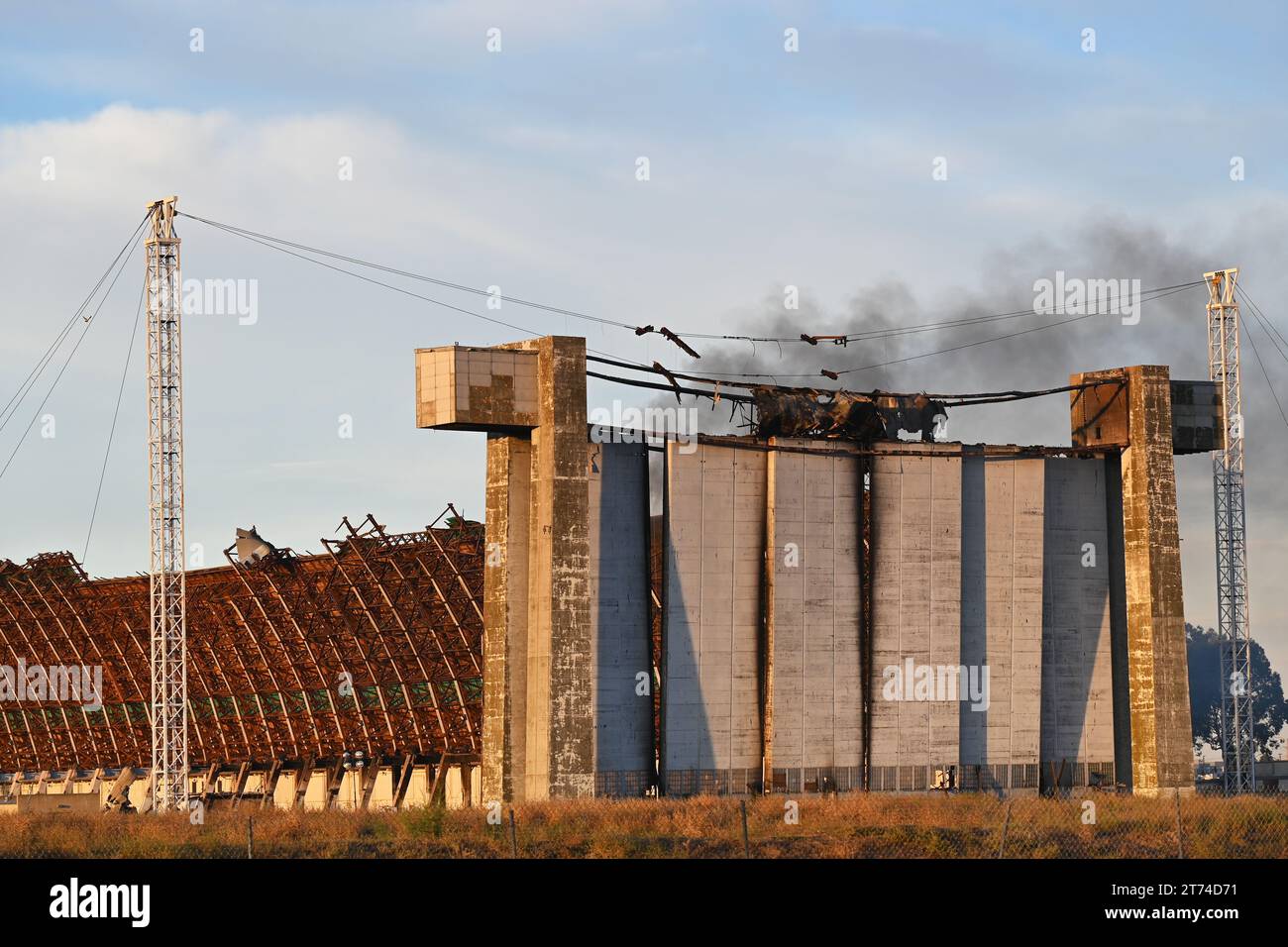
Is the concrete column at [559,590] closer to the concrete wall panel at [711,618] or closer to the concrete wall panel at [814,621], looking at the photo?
the concrete wall panel at [711,618]

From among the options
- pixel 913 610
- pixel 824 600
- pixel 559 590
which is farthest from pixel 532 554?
pixel 913 610

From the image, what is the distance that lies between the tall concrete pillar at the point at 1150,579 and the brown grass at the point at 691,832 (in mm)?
7380

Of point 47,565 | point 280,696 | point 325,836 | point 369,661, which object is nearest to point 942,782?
point 325,836

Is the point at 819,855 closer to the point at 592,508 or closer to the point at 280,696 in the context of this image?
the point at 592,508

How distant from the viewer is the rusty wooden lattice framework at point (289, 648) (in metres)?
82.3

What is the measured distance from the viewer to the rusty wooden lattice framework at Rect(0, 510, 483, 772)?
82312 mm

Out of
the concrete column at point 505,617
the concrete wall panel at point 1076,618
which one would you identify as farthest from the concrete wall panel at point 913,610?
the concrete column at point 505,617

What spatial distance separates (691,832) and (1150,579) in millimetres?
22802

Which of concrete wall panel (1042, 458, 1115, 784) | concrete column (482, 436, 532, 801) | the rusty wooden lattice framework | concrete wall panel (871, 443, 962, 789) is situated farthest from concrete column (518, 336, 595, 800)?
the rusty wooden lattice framework

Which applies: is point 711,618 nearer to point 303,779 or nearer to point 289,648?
point 289,648

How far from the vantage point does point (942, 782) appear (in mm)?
52656

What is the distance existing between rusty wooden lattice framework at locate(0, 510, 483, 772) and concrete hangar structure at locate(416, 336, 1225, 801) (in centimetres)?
2852

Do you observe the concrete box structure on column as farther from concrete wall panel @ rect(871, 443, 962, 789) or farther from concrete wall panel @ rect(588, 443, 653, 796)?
concrete wall panel @ rect(871, 443, 962, 789)
